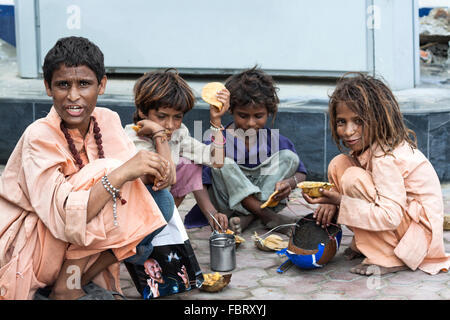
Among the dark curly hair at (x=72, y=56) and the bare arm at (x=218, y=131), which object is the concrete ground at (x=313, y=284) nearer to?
the bare arm at (x=218, y=131)

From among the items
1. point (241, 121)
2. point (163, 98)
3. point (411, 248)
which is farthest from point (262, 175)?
point (411, 248)

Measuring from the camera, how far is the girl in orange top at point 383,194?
316cm

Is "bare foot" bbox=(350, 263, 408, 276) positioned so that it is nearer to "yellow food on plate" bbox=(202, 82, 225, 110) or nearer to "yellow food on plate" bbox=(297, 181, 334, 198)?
"yellow food on plate" bbox=(297, 181, 334, 198)

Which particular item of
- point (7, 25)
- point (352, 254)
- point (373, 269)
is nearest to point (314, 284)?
point (373, 269)

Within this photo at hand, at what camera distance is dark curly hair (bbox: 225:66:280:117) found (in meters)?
4.04

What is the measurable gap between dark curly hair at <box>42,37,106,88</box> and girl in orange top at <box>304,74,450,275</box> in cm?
125

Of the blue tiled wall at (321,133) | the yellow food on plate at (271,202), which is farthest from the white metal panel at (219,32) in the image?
the yellow food on plate at (271,202)

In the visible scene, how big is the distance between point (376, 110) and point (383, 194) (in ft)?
1.44

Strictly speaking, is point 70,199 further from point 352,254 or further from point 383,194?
point 352,254

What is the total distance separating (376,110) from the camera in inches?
130

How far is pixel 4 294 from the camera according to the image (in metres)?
2.61

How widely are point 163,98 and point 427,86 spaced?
3145 millimetres

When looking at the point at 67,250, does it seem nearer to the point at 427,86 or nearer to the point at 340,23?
the point at 340,23

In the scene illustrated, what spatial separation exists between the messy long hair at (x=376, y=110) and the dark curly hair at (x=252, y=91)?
2.51ft
